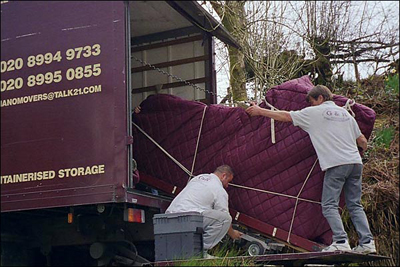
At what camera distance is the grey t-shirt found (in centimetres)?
543

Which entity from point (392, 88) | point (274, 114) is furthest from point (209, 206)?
point (392, 88)

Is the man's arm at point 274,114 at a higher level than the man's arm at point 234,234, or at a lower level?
higher

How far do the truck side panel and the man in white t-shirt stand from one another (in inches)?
58.1

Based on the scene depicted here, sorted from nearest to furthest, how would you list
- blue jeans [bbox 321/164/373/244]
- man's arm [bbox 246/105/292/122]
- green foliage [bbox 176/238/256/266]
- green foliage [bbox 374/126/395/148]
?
1. green foliage [bbox 176/238/256/266]
2. blue jeans [bbox 321/164/373/244]
3. man's arm [bbox 246/105/292/122]
4. green foliage [bbox 374/126/395/148]

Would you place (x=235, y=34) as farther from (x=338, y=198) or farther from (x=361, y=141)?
(x=338, y=198)

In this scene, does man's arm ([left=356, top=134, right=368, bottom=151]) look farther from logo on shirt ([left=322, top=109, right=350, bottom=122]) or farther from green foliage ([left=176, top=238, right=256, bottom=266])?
green foliage ([left=176, top=238, right=256, bottom=266])

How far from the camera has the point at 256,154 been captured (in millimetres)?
6043

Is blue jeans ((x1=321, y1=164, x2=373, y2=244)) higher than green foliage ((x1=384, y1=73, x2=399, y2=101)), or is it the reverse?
green foliage ((x1=384, y1=73, x2=399, y2=101))

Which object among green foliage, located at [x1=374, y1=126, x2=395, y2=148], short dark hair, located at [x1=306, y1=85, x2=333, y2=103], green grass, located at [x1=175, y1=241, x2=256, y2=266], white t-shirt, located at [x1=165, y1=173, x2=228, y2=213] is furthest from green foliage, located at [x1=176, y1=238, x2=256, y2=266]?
green foliage, located at [x1=374, y1=126, x2=395, y2=148]

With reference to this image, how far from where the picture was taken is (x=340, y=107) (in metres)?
5.66

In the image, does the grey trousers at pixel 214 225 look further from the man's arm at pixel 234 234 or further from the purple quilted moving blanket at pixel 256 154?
the purple quilted moving blanket at pixel 256 154

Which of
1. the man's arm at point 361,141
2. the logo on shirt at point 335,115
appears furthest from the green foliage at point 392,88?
the logo on shirt at point 335,115

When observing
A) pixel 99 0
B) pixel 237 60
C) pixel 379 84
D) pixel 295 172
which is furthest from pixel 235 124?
pixel 379 84

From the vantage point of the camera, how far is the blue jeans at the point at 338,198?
17.5 feet
